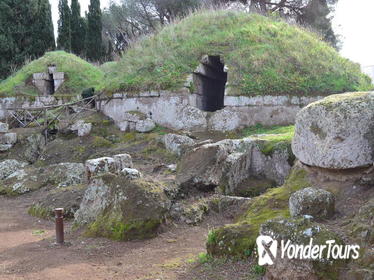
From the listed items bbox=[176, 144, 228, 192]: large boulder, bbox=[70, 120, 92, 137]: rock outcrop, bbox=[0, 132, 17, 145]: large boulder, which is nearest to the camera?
bbox=[176, 144, 228, 192]: large boulder

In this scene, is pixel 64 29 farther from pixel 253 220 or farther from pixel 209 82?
pixel 253 220

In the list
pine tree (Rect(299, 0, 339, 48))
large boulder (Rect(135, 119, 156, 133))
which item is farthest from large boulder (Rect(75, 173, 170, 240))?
pine tree (Rect(299, 0, 339, 48))

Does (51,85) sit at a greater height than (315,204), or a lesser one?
greater

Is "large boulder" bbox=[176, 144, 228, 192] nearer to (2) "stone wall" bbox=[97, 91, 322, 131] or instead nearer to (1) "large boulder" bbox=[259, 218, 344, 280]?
(1) "large boulder" bbox=[259, 218, 344, 280]

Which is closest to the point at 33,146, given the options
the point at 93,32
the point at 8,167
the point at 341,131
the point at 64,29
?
the point at 8,167

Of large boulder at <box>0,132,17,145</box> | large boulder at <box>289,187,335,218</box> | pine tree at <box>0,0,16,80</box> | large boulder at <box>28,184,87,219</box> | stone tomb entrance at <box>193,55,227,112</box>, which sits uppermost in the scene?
pine tree at <box>0,0,16,80</box>

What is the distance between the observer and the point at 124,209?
638 centimetres

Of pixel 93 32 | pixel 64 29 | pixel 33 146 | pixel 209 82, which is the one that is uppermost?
pixel 64 29

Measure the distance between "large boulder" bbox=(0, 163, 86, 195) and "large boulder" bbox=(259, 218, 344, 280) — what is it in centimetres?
729

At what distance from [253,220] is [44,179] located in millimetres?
7506

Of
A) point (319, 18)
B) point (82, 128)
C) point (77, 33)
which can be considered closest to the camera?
point (82, 128)

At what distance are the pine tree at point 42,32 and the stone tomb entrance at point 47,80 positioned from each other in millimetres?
6613

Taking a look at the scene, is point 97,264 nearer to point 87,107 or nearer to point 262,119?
point 262,119

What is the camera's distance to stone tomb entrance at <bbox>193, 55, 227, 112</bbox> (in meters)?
15.8
